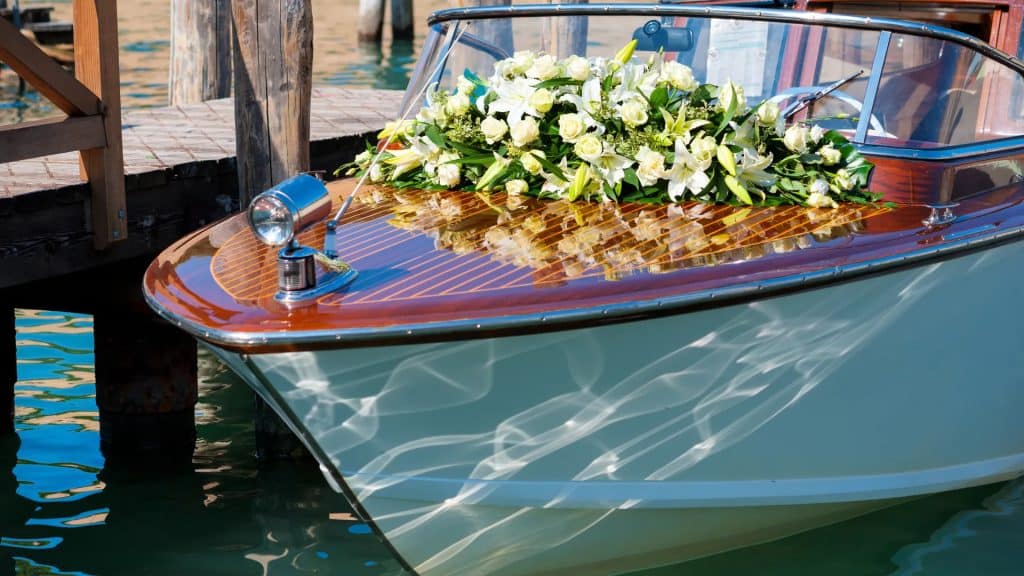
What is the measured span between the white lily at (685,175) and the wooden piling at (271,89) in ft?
5.04

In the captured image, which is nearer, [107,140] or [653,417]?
A: [653,417]

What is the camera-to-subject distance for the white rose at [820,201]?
380 cm

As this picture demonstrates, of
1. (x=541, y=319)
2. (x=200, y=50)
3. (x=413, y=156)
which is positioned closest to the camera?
(x=541, y=319)

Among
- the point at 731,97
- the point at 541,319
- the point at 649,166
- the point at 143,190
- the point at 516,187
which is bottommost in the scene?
the point at 143,190

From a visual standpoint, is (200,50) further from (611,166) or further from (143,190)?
(611,166)

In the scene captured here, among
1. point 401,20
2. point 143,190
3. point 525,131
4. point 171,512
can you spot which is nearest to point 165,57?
point 401,20

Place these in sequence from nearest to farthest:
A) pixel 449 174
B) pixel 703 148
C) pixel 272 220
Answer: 1. pixel 272 220
2. pixel 703 148
3. pixel 449 174

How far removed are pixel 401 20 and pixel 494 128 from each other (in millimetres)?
15081

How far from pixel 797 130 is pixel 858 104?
1.22 feet

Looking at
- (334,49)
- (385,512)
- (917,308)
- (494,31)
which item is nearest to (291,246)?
(385,512)

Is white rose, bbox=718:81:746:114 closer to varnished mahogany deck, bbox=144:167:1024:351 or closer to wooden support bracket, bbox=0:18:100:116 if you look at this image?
varnished mahogany deck, bbox=144:167:1024:351

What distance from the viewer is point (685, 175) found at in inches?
150

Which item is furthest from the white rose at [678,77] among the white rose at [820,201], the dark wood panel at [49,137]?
the dark wood panel at [49,137]

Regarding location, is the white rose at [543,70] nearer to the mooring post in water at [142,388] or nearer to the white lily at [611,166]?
the white lily at [611,166]
